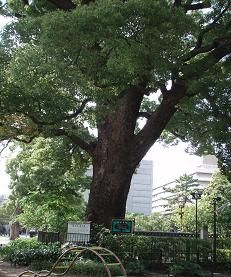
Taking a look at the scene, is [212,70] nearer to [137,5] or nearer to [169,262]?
[137,5]

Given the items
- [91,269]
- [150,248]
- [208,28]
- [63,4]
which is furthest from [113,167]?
[63,4]

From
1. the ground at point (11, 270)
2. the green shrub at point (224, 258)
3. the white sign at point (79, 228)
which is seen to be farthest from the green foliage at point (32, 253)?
the green shrub at point (224, 258)

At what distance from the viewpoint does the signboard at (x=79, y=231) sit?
49.1ft

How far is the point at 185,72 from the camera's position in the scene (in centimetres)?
1382

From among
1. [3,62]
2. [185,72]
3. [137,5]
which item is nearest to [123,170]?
[185,72]

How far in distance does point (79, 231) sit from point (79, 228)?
10cm

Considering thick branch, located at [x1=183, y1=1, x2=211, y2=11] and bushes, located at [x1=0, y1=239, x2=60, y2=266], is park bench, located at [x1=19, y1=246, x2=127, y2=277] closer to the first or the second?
bushes, located at [x1=0, y1=239, x2=60, y2=266]

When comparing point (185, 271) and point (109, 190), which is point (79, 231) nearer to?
point (109, 190)

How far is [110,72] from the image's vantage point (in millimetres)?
12578

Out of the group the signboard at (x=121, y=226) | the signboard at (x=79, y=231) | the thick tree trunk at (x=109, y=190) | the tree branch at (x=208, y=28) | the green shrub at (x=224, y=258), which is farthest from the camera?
the green shrub at (x=224, y=258)

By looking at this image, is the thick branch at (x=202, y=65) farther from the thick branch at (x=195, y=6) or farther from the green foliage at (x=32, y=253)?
the green foliage at (x=32, y=253)

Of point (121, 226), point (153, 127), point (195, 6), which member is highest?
point (195, 6)

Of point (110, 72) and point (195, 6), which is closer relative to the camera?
point (110, 72)

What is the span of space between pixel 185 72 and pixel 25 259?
7.79 meters
